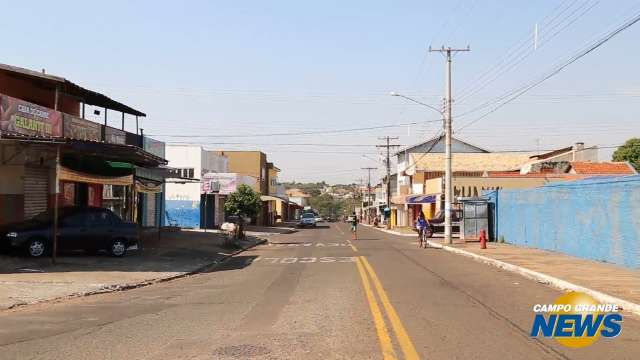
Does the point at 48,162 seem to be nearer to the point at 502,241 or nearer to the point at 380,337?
the point at 380,337

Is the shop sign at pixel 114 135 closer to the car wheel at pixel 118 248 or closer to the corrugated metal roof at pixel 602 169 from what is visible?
the car wheel at pixel 118 248

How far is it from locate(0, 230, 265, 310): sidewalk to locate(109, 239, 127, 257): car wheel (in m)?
0.20

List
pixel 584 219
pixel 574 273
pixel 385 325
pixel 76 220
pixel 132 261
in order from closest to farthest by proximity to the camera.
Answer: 1. pixel 385 325
2. pixel 574 273
3. pixel 76 220
4. pixel 132 261
5. pixel 584 219

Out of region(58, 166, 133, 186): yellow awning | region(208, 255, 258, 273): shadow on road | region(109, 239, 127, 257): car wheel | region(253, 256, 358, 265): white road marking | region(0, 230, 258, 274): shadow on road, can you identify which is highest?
region(58, 166, 133, 186): yellow awning

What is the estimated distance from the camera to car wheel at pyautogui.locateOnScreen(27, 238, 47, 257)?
18641 mm

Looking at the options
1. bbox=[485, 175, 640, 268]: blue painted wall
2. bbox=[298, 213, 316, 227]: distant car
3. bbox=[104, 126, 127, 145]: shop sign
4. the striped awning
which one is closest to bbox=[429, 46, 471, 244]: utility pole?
bbox=[485, 175, 640, 268]: blue painted wall

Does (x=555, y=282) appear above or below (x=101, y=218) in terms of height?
below

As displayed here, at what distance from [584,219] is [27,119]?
1808 cm

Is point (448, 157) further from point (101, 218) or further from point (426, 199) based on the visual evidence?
point (426, 199)

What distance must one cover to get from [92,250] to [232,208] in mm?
16189

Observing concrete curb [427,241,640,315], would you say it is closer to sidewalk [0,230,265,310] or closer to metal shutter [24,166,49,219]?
sidewalk [0,230,265,310]

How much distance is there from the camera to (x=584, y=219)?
2095 cm

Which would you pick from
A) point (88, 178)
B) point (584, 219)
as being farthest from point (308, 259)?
point (584, 219)

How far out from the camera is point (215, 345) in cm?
802
